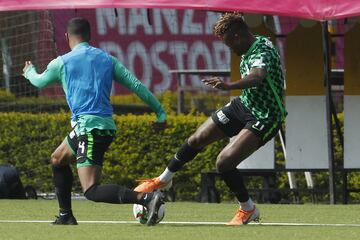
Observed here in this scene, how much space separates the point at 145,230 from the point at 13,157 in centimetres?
878

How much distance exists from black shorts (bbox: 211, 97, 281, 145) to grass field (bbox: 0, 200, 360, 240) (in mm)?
856

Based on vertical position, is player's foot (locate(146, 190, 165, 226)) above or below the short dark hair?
below

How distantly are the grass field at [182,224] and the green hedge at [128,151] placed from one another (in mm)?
2755

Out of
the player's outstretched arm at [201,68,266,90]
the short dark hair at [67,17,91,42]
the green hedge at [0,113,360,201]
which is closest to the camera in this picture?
the player's outstretched arm at [201,68,266,90]

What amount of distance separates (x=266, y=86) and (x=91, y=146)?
1753 mm

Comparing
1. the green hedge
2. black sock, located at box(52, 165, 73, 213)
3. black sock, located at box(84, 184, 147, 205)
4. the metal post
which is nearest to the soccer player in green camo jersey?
black sock, located at box(84, 184, 147, 205)

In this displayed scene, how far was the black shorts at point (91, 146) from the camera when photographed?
37.8 feet

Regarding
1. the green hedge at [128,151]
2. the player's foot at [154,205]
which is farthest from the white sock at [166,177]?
the green hedge at [128,151]

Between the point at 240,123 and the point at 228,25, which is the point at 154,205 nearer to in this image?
the point at 240,123

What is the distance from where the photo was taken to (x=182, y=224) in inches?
487

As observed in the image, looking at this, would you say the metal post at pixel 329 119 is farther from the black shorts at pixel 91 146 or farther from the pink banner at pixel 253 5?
the black shorts at pixel 91 146

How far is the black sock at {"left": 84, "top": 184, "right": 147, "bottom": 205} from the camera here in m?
11.4

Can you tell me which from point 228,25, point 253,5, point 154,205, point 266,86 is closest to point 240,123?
point 266,86

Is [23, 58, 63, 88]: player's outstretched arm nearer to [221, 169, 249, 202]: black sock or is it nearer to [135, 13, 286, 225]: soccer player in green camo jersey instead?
[135, 13, 286, 225]: soccer player in green camo jersey
